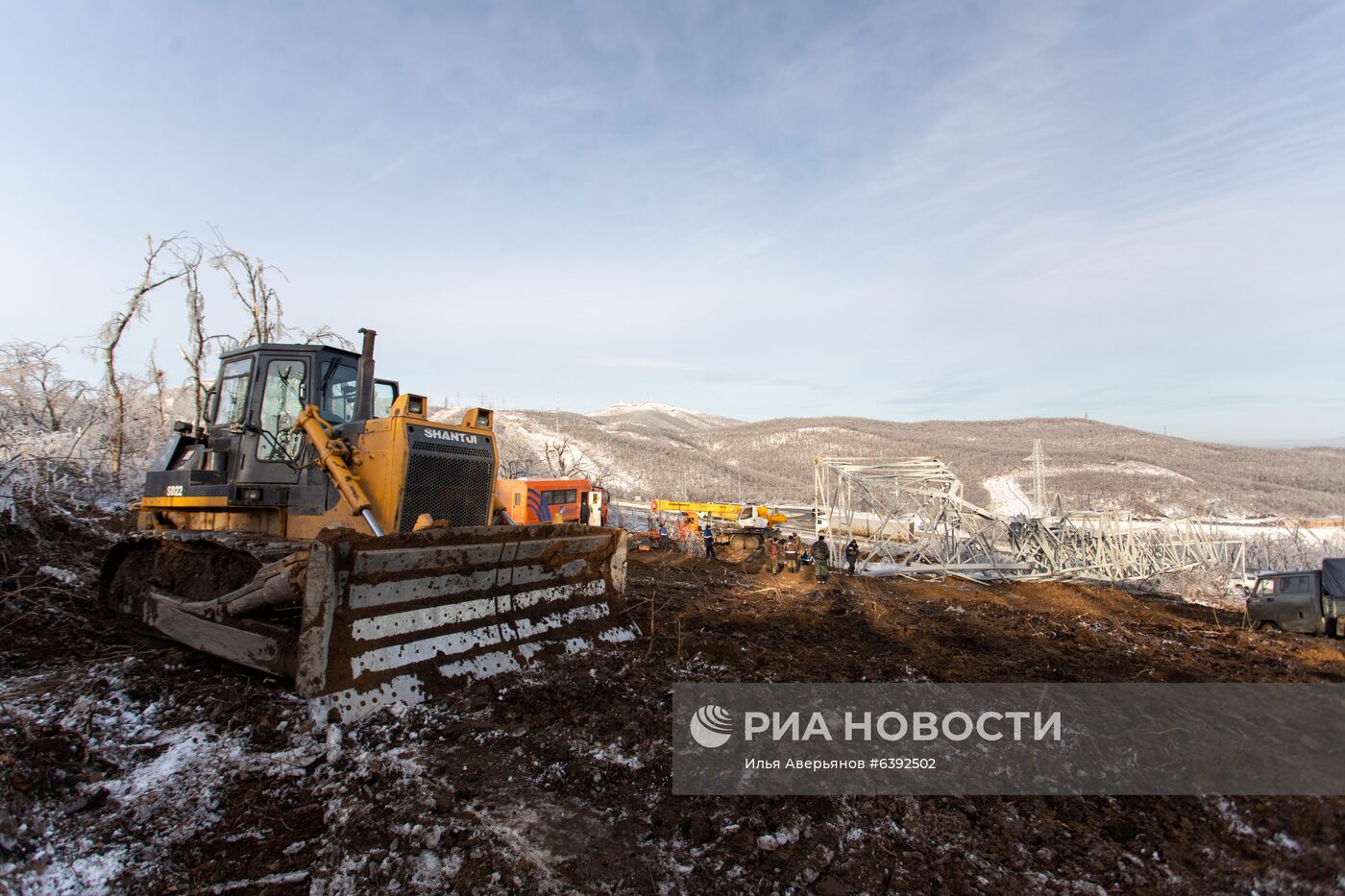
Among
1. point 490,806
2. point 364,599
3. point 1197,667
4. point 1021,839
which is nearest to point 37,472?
point 364,599

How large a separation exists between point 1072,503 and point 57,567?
64.8 m

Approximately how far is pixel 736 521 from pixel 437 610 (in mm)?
24135

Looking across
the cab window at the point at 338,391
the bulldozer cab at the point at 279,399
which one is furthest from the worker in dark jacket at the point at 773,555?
the bulldozer cab at the point at 279,399

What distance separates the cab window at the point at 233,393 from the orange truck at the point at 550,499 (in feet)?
51.0

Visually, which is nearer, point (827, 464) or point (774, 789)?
point (774, 789)

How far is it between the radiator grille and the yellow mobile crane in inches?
848

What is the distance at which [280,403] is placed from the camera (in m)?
6.58

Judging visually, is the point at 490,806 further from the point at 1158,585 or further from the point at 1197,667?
A: the point at 1158,585

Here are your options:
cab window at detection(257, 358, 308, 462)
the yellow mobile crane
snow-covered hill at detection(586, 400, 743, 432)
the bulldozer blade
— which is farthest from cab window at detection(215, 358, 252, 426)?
snow-covered hill at detection(586, 400, 743, 432)

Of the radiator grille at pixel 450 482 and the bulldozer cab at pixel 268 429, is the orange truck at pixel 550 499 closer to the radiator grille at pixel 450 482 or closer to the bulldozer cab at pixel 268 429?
the bulldozer cab at pixel 268 429

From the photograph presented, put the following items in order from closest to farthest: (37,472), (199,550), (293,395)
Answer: (199,550) < (293,395) < (37,472)

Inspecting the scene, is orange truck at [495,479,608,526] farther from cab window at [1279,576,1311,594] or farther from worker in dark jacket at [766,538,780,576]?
cab window at [1279,576,1311,594]

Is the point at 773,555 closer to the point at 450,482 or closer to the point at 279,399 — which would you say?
the point at 450,482

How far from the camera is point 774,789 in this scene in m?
3.86
